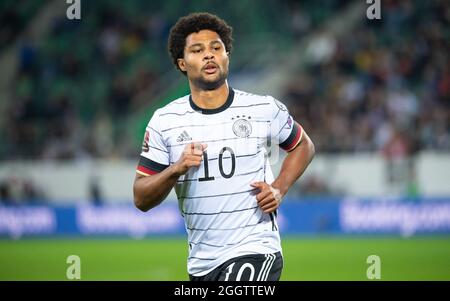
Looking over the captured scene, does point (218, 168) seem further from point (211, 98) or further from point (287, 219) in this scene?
point (287, 219)

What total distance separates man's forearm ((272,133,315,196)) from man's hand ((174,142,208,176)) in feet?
1.94

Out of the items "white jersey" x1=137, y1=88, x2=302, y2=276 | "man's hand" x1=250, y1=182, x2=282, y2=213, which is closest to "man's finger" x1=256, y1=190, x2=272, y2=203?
"man's hand" x1=250, y1=182, x2=282, y2=213

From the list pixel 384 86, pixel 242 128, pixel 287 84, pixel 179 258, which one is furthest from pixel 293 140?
pixel 287 84

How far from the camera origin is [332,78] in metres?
21.3

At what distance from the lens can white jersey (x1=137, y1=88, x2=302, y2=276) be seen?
5.68 meters

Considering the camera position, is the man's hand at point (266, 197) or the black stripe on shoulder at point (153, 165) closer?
the man's hand at point (266, 197)

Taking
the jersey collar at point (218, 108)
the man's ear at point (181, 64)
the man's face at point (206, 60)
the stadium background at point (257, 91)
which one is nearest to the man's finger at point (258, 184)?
the jersey collar at point (218, 108)

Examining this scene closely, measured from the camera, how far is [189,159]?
545cm

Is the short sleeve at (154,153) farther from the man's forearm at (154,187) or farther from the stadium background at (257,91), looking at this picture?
the stadium background at (257,91)

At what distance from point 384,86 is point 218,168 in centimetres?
1527

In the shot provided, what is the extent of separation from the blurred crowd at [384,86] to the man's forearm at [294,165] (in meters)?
12.5

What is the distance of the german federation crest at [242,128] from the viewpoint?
18.8ft

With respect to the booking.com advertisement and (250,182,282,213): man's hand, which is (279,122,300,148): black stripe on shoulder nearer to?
(250,182,282,213): man's hand

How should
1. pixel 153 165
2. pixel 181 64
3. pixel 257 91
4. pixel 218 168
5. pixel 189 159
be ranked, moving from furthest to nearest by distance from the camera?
pixel 257 91 < pixel 181 64 < pixel 153 165 < pixel 218 168 < pixel 189 159
